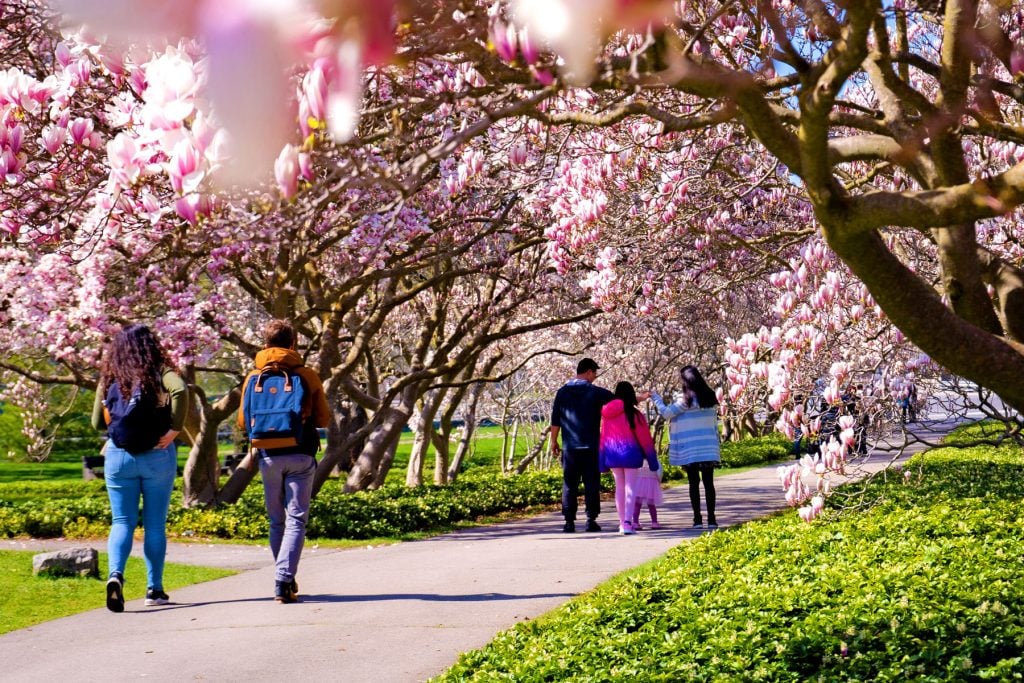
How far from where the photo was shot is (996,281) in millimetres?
5324

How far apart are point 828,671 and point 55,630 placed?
4.83 m

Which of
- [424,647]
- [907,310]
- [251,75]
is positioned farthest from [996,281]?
[251,75]

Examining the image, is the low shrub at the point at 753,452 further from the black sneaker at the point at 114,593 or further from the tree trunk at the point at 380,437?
the black sneaker at the point at 114,593

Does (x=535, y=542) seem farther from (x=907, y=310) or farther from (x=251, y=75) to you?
(x=251, y=75)

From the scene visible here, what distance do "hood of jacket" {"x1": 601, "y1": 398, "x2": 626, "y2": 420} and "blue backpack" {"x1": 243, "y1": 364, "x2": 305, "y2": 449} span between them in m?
4.91

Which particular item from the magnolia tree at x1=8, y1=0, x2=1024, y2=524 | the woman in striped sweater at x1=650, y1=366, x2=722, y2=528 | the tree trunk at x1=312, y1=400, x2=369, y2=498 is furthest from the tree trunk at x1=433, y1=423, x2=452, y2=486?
the woman in striped sweater at x1=650, y1=366, x2=722, y2=528

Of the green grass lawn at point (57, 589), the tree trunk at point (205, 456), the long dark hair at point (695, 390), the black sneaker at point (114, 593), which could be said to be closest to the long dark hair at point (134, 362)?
the black sneaker at point (114, 593)

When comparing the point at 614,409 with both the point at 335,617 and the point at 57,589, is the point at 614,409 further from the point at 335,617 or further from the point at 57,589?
the point at 57,589

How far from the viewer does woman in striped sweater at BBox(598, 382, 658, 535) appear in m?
11.4

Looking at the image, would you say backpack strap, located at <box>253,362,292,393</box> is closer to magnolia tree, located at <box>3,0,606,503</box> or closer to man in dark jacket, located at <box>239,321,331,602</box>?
man in dark jacket, located at <box>239,321,331,602</box>

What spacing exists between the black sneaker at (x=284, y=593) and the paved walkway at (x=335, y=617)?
94mm

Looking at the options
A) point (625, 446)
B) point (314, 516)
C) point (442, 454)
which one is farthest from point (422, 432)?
point (625, 446)

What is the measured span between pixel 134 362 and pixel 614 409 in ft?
18.8

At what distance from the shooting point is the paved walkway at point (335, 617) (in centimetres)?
574
